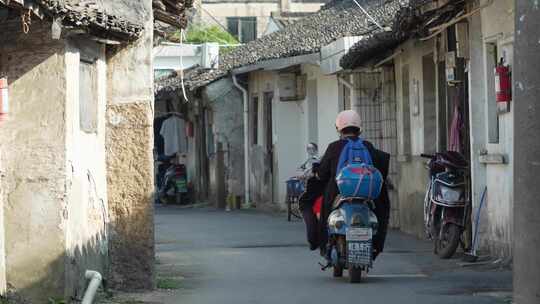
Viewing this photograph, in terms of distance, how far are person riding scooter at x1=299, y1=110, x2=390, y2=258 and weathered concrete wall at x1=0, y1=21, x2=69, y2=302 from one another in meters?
3.17

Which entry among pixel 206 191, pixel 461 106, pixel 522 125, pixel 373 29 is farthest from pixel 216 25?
pixel 522 125

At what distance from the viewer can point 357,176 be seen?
12.7 meters

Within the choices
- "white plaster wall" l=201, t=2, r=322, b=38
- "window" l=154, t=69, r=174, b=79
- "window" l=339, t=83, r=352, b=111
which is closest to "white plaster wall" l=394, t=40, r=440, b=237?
"window" l=339, t=83, r=352, b=111

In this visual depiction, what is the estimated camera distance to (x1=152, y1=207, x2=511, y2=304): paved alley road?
11.8m

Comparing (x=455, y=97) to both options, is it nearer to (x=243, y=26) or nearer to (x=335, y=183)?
(x=335, y=183)

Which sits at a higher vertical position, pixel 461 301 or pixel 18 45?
pixel 18 45

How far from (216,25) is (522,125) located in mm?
→ 55855

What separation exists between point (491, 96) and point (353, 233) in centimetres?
376

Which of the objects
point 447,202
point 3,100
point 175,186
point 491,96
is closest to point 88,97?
point 3,100

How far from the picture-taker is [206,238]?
20625 millimetres

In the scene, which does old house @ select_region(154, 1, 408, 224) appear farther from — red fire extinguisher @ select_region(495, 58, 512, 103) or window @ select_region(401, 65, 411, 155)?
red fire extinguisher @ select_region(495, 58, 512, 103)

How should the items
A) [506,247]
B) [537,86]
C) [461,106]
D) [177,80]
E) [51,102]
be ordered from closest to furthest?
[537,86], [51,102], [506,247], [461,106], [177,80]

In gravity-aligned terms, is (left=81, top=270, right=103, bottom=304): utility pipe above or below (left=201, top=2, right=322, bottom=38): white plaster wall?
below

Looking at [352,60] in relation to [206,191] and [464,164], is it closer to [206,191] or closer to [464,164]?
[464,164]
